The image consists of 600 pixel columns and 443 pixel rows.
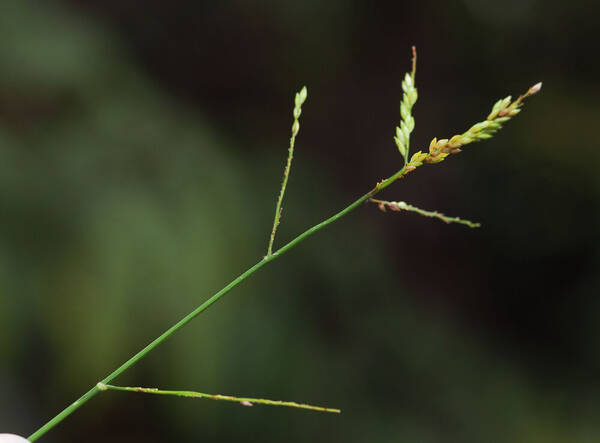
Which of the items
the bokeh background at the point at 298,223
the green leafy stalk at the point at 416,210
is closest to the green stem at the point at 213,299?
the green leafy stalk at the point at 416,210

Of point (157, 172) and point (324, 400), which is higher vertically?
point (157, 172)

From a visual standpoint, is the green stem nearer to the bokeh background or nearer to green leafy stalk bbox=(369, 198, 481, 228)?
green leafy stalk bbox=(369, 198, 481, 228)

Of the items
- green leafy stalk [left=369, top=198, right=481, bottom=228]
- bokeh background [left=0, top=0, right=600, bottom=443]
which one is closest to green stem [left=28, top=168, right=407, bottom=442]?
green leafy stalk [left=369, top=198, right=481, bottom=228]

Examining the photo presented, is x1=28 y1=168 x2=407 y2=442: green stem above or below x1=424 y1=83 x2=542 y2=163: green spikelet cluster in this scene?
below

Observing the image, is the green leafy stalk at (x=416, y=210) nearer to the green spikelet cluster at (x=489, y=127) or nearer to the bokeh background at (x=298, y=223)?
the green spikelet cluster at (x=489, y=127)

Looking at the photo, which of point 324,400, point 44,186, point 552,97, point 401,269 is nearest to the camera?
point 44,186

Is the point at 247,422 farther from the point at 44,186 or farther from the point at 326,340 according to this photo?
the point at 44,186

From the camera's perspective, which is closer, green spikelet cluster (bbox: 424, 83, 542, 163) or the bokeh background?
green spikelet cluster (bbox: 424, 83, 542, 163)


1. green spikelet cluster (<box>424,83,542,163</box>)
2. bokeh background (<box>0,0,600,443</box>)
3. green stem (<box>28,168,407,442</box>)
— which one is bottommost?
green stem (<box>28,168,407,442</box>)

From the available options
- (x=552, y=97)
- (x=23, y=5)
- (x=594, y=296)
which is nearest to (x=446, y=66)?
(x=552, y=97)
